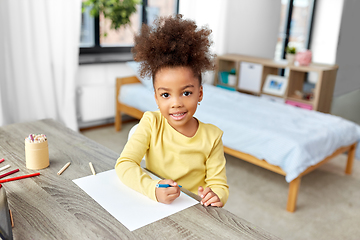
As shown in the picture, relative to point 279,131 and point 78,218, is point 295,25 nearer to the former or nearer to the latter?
point 279,131

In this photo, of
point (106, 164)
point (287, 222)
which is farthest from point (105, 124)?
point (106, 164)

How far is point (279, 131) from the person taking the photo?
212 centimetres

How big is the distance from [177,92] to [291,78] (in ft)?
8.96

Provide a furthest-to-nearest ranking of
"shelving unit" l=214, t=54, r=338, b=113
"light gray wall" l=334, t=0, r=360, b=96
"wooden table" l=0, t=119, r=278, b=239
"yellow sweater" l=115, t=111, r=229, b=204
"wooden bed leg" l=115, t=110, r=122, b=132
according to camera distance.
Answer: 1. "wooden bed leg" l=115, t=110, r=122, b=132
2. "shelving unit" l=214, t=54, r=338, b=113
3. "light gray wall" l=334, t=0, r=360, b=96
4. "yellow sweater" l=115, t=111, r=229, b=204
5. "wooden table" l=0, t=119, r=278, b=239

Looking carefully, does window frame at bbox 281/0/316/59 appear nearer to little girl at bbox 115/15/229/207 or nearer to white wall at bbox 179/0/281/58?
white wall at bbox 179/0/281/58

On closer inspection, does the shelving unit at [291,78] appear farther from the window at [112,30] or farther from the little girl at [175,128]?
the little girl at [175,128]

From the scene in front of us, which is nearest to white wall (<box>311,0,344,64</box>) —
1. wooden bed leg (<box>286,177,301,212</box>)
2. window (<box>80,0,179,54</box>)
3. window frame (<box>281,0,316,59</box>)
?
window frame (<box>281,0,316,59</box>)

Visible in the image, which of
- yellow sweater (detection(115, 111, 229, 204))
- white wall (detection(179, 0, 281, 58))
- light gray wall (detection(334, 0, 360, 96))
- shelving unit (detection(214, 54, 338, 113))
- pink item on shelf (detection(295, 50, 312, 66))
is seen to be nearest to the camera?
yellow sweater (detection(115, 111, 229, 204))

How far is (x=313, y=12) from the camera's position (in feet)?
14.0

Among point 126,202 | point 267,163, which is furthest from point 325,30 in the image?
point 126,202

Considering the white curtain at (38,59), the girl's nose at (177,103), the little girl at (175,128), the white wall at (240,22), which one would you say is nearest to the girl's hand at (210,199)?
the little girl at (175,128)

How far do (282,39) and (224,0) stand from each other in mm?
1301

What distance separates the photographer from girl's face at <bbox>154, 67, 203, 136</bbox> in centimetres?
89

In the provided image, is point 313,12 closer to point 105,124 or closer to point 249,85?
point 249,85
